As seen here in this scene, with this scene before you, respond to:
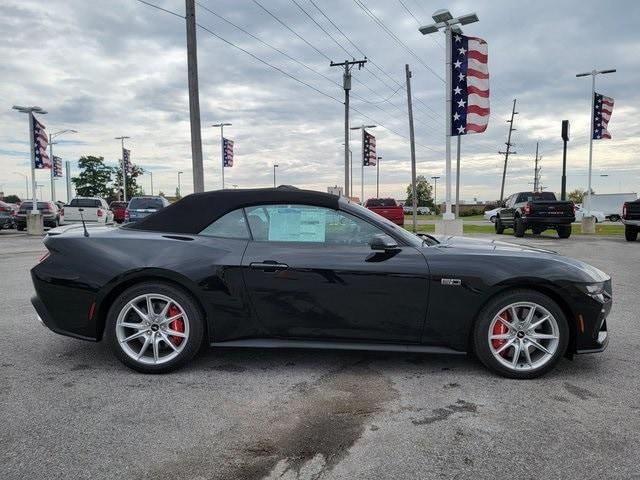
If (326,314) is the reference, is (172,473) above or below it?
below

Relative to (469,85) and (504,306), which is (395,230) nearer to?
(504,306)

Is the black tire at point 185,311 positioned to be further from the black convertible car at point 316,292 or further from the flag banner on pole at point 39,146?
the flag banner on pole at point 39,146

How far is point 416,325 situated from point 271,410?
1.23m

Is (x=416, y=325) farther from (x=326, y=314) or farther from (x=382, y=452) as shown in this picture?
(x=382, y=452)

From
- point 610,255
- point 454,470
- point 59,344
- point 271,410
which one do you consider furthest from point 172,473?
point 610,255

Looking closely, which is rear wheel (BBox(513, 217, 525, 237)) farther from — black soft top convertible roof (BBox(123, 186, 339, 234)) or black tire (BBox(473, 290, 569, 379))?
black soft top convertible roof (BBox(123, 186, 339, 234))

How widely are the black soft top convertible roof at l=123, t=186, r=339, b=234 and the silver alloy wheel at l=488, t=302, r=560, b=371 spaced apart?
1.54 meters

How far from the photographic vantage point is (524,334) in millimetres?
3695

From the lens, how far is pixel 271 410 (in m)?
3.17

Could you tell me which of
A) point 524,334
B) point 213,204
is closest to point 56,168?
point 213,204

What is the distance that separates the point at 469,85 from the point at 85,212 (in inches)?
715

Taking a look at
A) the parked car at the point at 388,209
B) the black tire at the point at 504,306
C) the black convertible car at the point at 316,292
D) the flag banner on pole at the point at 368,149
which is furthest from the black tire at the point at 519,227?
the black tire at the point at 504,306

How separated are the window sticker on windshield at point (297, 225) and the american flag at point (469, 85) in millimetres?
10422

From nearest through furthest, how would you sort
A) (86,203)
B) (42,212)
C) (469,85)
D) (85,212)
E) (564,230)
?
(469,85)
(564,230)
(85,212)
(86,203)
(42,212)
